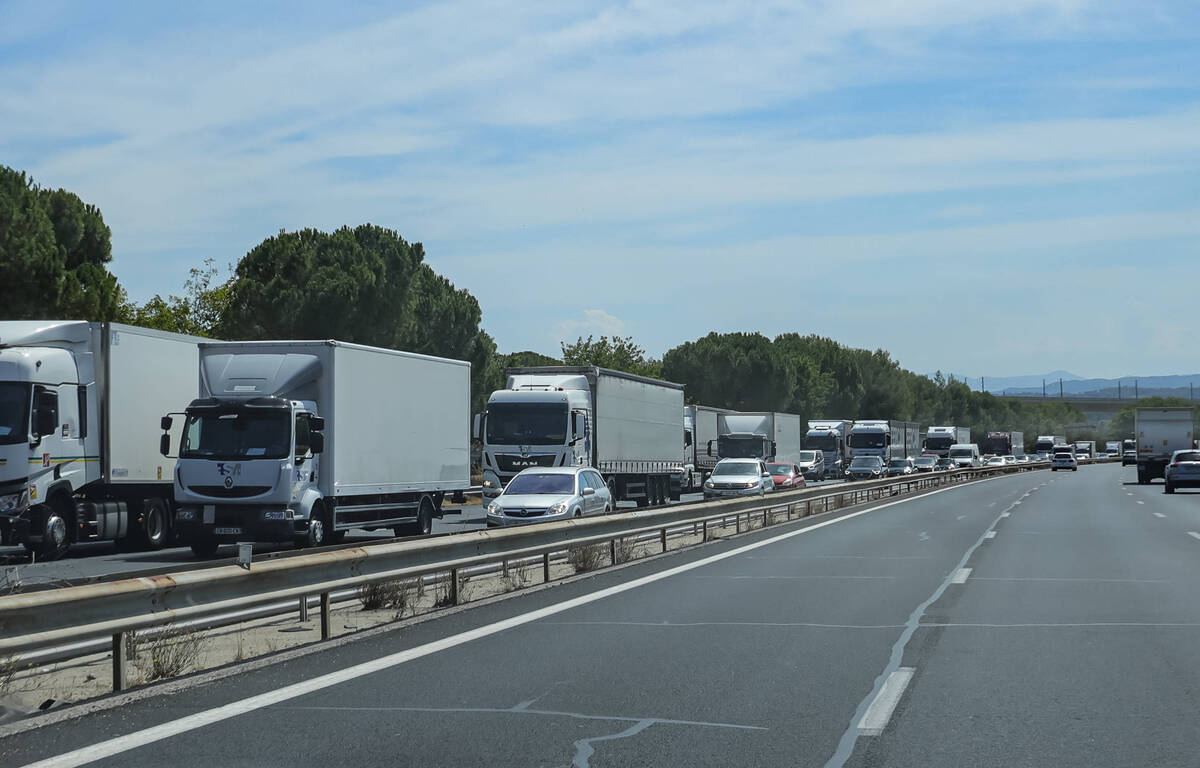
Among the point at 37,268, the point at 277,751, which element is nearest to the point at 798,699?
the point at 277,751

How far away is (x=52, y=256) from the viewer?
39.7 metres

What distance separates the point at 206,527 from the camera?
2033 cm

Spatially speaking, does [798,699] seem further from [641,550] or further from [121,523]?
[121,523]

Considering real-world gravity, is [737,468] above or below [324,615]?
above

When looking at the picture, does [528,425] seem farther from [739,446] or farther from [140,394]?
[739,446]

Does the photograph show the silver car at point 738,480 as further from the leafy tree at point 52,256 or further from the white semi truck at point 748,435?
the leafy tree at point 52,256

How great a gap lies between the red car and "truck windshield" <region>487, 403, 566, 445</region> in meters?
14.4

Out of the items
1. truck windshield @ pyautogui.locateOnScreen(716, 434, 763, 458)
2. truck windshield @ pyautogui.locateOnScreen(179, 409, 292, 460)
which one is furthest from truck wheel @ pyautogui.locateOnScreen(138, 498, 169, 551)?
truck windshield @ pyautogui.locateOnScreen(716, 434, 763, 458)

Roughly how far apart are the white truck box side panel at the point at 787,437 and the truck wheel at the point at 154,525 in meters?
42.8

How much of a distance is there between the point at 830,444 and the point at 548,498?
173ft

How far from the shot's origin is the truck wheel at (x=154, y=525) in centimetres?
2223

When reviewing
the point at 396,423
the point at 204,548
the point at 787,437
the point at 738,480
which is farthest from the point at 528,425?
the point at 787,437

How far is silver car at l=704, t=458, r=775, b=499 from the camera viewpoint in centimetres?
4150

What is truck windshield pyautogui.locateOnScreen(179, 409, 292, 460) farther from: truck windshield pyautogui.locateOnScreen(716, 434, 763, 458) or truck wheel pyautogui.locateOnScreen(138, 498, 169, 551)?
truck windshield pyautogui.locateOnScreen(716, 434, 763, 458)
